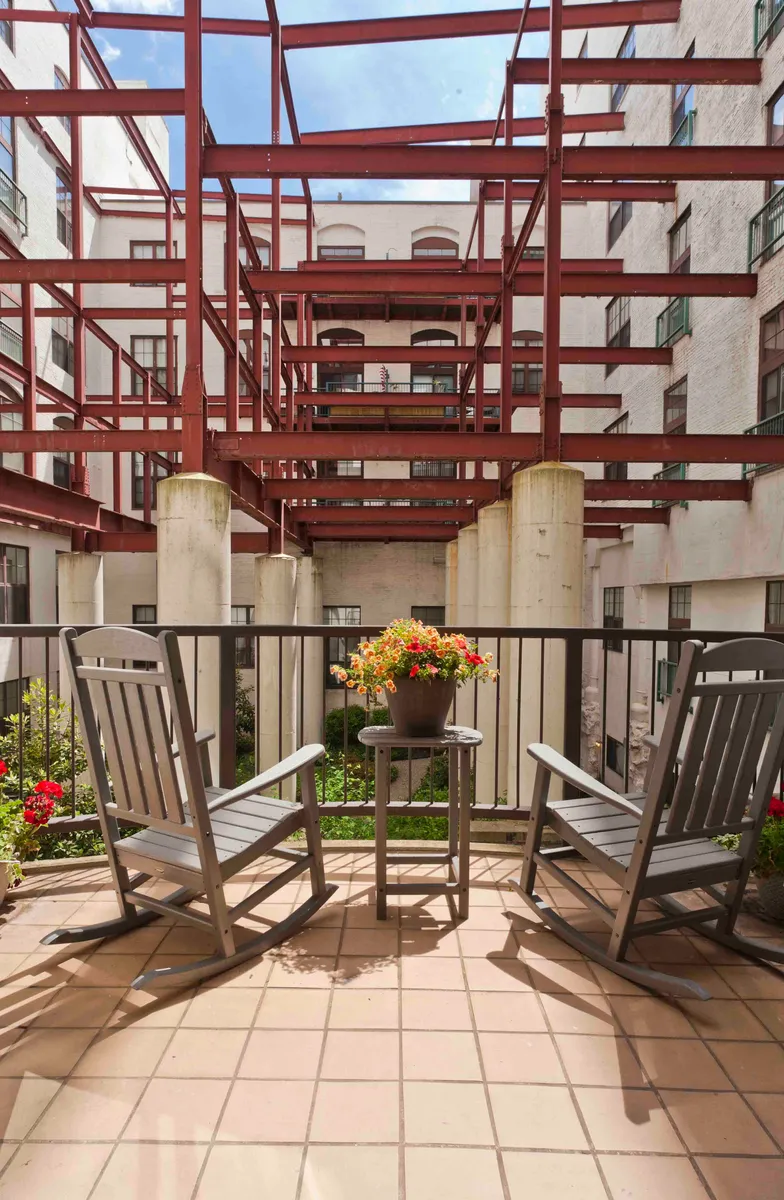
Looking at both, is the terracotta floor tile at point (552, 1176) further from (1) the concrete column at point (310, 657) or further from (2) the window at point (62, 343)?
(2) the window at point (62, 343)

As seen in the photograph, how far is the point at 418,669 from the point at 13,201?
17.7 meters

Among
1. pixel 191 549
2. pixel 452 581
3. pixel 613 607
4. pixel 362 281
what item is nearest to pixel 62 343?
pixel 362 281

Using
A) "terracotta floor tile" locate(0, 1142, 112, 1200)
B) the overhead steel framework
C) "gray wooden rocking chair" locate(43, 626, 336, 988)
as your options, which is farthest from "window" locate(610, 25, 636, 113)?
"terracotta floor tile" locate(0, 1142, 112, 1200)

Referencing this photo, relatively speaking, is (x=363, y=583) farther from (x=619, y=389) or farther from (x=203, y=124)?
(x=203, y=124)

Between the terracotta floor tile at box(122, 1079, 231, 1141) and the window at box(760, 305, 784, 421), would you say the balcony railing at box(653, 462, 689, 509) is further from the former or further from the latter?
the terracotta floor tile at box(122, 1079, 231, 1141)

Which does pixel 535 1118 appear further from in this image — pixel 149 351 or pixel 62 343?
pixel 149 351

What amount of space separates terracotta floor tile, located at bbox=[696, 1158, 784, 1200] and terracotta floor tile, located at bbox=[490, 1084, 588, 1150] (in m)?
0.28

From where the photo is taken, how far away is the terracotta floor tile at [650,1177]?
1368mm

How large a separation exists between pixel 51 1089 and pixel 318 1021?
73 cm

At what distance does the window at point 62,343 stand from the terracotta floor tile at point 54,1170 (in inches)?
767

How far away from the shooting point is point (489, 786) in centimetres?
1144

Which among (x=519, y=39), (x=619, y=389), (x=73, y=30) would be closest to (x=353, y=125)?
(x=519, y=39)

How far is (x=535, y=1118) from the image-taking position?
1576mm

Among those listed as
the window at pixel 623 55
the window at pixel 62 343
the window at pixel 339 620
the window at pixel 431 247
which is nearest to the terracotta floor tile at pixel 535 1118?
the window at pixel 623 55
